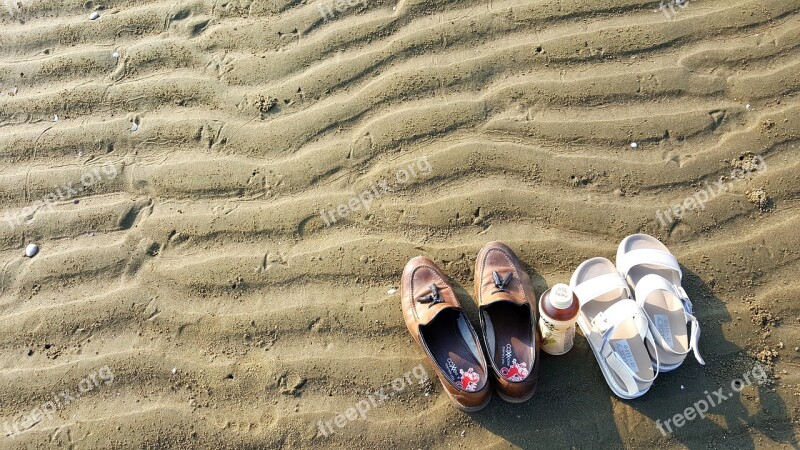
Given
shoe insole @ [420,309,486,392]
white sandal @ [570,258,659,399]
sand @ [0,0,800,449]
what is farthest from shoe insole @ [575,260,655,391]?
shoe insole @ [420,309,486,392]

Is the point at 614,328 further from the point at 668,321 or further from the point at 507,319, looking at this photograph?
the point at 507,319

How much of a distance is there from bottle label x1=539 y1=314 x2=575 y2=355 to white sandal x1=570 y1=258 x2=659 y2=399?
0.54 feet

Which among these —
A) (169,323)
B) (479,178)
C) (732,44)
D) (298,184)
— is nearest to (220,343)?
(169,323)

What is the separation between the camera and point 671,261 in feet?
8.71

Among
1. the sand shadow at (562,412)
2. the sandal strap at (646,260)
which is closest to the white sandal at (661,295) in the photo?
the sandal strap at (646,260)

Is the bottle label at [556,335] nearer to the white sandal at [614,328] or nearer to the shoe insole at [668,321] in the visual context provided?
the white sandal at [614,328]

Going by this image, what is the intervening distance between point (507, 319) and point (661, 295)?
0.78m

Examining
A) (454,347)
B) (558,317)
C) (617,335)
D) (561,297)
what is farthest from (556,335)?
(454,347)

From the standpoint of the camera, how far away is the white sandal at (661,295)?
250 centimetres

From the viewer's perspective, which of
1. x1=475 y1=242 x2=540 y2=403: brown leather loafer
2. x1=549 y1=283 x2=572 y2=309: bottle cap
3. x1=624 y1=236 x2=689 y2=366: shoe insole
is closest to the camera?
x1=549 y1=283 x2=572 y2=309: bottle cap

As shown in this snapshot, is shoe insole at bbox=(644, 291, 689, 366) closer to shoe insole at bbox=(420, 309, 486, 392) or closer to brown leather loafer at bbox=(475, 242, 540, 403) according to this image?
brown leather loafer at bbox=(475, 242, 540, 403)

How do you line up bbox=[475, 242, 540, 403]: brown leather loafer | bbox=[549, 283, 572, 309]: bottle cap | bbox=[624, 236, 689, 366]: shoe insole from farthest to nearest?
bbox=[624, 236, 689, 366]: shoe insole < bbox=[475, 242, 540, 403]: brown leather loafer < bbox=[549, 283, 572, 309]: bottle cap

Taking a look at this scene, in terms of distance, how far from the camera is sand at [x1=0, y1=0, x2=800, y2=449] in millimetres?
2574

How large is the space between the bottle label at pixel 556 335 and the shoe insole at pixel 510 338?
64mm
